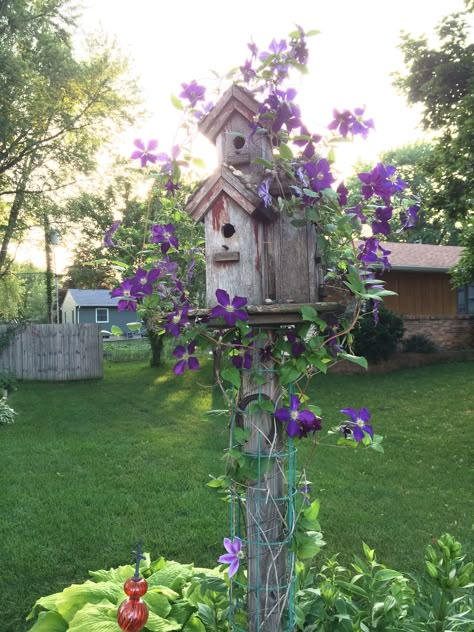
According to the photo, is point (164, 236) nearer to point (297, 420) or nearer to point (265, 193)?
point (265, 193)

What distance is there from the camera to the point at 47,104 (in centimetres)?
1302

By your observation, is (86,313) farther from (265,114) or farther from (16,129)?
(265,114)

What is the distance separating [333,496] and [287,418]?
3547 mm

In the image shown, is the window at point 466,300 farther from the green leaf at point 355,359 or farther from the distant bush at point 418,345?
the green leaf at point 355,359

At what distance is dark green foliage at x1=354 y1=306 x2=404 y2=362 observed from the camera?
1309cm

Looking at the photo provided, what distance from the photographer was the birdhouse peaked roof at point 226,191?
6.11 ft

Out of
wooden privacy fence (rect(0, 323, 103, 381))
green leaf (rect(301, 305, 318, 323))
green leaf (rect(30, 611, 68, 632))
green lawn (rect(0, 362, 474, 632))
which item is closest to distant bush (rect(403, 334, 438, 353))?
green lawn (rect(0, 362, 474, 632))

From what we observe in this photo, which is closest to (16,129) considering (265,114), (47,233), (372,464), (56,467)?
(47,233)

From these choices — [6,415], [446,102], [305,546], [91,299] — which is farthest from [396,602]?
[91,299]

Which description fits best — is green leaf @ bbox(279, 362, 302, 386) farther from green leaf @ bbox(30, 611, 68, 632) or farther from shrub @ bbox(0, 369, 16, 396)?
shrub @ bbox(0, 369, 16, 396)

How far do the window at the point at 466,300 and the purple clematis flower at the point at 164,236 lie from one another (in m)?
17.6

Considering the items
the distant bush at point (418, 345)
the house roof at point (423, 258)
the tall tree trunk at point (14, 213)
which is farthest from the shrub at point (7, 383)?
the house roof at point (423, 258)

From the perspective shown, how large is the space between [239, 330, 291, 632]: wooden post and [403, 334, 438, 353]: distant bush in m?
13.0

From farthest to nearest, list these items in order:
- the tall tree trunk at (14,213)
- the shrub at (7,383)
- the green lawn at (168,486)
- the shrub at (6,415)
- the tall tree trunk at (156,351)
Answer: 1. the tall tree trunk at (156,351)
2. the tall tree trunk at (14,213)
3. the shrub at (7,383)
4. the shrub at (6,415)
5. the green lawn at (168,486)
